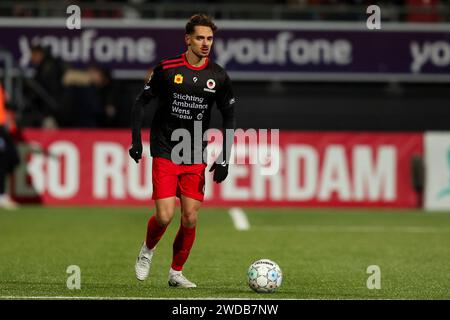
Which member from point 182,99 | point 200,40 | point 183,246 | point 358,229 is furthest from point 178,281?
point 358,229

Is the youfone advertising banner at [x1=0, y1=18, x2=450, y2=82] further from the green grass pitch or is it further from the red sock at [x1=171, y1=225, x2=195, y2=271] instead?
the red sock at [x1=171, y1=225, x2=195, y2=271]

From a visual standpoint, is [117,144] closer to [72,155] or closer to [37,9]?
[72,155]

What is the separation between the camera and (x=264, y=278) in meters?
9.61

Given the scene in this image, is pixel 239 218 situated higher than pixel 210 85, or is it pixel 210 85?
pixel 210 85

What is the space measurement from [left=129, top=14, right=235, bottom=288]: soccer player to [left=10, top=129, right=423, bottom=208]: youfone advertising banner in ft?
29.9

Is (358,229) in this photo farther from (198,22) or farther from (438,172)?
(198,22)

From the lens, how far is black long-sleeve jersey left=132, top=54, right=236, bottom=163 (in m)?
9.94

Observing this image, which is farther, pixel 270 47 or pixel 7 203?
pixel 270 47

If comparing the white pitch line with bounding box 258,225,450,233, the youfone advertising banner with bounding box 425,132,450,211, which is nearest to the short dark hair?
the white pitch line with bounding box 258,225,450,233

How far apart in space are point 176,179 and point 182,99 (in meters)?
0.66

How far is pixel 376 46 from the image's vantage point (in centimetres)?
2144

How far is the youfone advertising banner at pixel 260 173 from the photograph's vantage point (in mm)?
19328

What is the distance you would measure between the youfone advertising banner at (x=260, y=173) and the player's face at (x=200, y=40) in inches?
369
